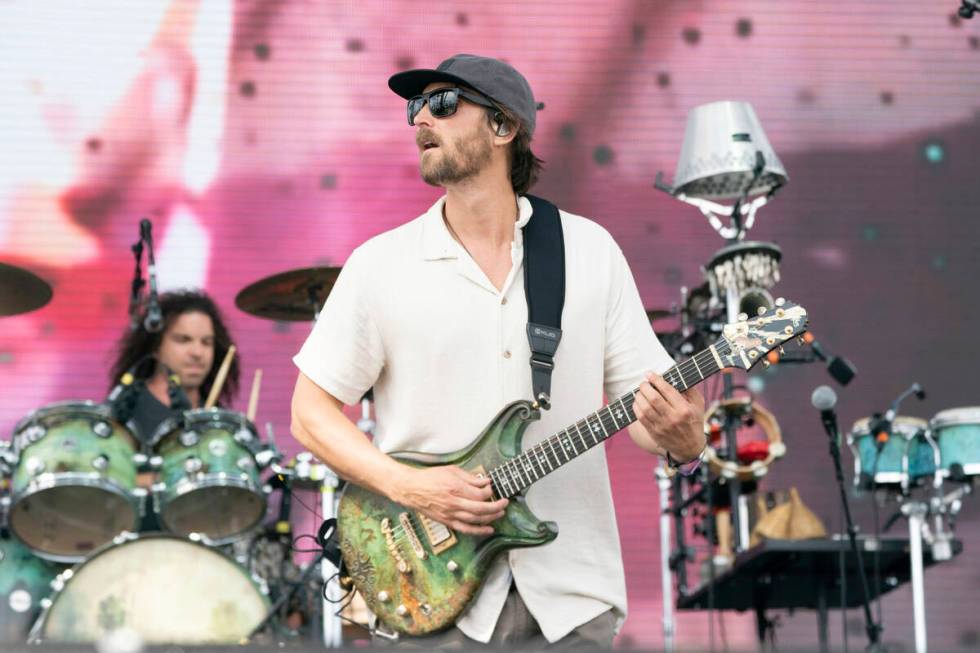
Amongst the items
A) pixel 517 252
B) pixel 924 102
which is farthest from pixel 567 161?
pixel 517 252

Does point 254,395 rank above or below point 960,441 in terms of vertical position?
above

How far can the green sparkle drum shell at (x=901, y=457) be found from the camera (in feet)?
25.3

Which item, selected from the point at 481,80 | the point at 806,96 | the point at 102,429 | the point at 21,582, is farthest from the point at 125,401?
the point at 806,96

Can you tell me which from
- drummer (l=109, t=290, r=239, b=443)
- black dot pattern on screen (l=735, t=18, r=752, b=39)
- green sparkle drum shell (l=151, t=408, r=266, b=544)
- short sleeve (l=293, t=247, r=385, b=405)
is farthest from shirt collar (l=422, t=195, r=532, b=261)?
black dot pattern on screen (l=735, t=18, r=752, b=39)

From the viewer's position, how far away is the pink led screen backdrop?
9.44 m

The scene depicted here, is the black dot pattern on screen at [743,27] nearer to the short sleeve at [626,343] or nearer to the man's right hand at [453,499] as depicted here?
the short sleeve at [626,343]

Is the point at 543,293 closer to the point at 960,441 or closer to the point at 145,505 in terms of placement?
the point at 145,505

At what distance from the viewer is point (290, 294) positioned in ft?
25.5

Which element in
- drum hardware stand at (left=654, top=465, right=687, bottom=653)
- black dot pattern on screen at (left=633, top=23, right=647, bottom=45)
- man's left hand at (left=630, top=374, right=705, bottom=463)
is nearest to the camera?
man's left hand at (left=630, top=374, right=705, bottom=463)

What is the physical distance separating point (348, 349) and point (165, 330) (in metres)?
4.81

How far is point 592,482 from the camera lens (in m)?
3.91

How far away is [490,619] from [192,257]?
20.1 ft

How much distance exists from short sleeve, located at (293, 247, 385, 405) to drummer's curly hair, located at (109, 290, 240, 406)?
15.4 feet

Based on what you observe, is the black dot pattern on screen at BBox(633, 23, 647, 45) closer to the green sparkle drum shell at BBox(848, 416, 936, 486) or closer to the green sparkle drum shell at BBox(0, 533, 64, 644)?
the green sparkle drum shell at BBox(848, 416, 936, 486)
